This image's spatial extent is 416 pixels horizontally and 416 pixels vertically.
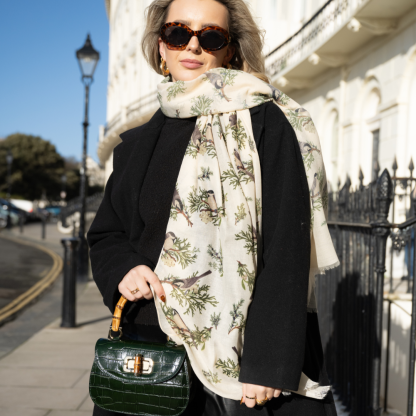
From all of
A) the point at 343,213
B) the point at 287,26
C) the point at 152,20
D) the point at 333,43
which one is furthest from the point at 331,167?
the point at 152,20

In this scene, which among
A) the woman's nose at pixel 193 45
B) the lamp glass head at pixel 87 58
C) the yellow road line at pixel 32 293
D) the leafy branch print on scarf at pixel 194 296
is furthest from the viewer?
the lamp glass head at pixel 87 58

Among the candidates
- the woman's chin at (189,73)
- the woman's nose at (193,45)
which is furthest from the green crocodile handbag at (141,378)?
the woman's nose at (193,45)

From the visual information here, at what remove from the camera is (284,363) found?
1448 mm

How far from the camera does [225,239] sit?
5.07 ft

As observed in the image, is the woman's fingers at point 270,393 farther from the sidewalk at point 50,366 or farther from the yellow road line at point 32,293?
the yellow road line at point 32,293

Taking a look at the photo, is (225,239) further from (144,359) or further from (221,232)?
(144,359)

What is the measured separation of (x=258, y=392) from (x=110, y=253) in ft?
2.36

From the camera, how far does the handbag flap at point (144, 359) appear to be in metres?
1.56

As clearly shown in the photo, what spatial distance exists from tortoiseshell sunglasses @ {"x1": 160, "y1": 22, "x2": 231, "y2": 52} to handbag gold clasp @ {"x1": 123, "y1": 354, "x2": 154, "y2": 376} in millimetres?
1128

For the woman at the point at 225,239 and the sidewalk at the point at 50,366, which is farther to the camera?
the sidewalk at the point at 50,366

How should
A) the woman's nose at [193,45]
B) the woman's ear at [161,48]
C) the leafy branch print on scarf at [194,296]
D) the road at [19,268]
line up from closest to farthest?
the leafy branch print on scarf at [194,296] → the woman's nose at [193,45] → the woman's ear at [161,48] → the road at [19,268]

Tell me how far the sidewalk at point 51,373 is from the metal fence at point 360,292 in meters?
1.95

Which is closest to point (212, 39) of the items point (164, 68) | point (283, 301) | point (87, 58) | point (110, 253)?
point (164, 68)

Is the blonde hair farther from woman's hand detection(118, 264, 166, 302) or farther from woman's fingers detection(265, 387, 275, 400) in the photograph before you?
woman's fingers detection(265, 387, 275, 400)
